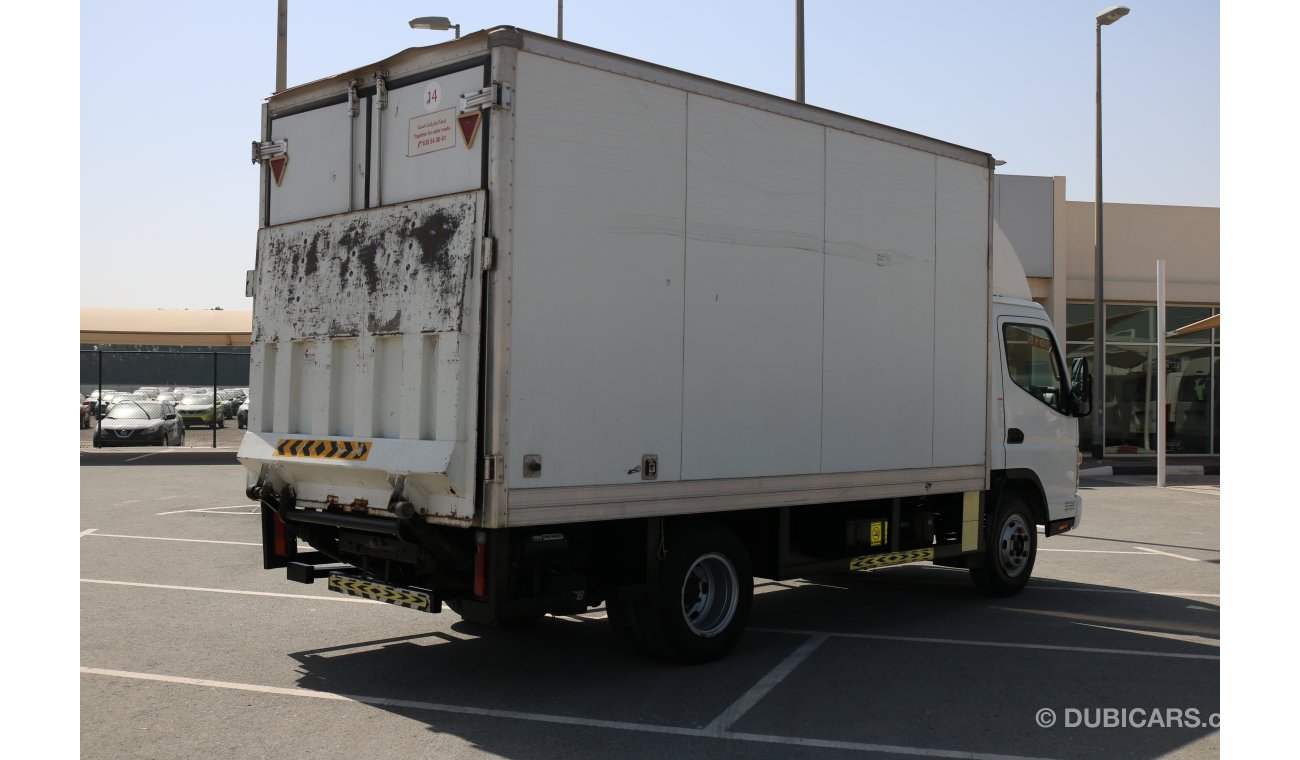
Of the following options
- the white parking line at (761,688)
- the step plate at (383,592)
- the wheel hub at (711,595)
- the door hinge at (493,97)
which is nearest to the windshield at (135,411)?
the step plate at (383,592)

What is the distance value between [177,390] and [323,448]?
3675cm

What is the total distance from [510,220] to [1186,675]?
505cm

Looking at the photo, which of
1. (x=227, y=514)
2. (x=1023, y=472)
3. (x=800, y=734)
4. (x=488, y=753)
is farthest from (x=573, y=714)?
(x=227, y=514)

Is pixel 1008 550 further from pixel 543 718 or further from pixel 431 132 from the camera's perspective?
pixel 431 132

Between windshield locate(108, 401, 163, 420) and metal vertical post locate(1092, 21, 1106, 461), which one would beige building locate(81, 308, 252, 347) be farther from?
metal vertical post locate(1092, 21, 1106, 461)

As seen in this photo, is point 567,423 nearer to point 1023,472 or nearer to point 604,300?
point 604,300

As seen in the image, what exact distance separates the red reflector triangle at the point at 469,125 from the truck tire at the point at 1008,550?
5.78 metres

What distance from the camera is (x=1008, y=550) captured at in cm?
1019

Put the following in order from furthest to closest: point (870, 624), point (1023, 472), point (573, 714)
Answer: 1. point (1023, 472)
2. point (870, 624)
3. point (573, 714)

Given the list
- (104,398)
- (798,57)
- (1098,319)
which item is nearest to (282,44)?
→ (798,57)

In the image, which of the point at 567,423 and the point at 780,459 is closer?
the point at 567,423

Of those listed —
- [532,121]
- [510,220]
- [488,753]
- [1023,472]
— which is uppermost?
[532,121]

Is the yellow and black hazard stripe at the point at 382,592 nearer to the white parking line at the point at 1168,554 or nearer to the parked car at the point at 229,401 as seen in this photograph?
the white parking line at the point at 1168,554

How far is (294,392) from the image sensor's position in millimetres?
7375
